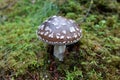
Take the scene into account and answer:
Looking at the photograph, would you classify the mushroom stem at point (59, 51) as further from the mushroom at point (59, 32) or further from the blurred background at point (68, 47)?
the mushroom at point (59, 32)

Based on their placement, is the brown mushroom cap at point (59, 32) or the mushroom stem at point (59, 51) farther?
the mushroom stem at point (59, 51)

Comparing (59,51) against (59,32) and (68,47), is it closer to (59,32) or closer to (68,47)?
(68,47)

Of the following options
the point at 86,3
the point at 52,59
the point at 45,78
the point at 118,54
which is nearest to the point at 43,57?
the point at 52,59

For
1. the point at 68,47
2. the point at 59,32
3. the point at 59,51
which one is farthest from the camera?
the point at 68,47

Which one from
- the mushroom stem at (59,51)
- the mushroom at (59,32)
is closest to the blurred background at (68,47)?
the mushroom stem at (59,51)

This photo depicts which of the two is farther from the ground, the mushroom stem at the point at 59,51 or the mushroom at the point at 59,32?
the mushroom at the point at 59,32

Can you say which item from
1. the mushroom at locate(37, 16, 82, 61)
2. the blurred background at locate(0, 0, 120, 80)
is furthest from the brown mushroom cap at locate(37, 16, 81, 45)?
the blurred background at locate(0, 0, 120, 80)

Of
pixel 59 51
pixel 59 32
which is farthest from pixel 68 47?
pixel 59 32
